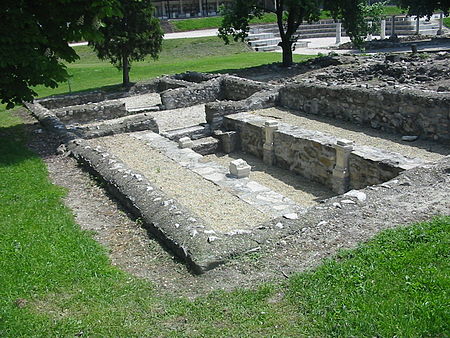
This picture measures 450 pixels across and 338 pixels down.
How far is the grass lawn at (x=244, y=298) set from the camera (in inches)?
183

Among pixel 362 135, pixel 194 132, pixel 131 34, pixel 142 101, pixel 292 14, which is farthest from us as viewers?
pixel 292 14

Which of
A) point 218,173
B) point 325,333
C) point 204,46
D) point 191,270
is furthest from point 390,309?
point 204,46

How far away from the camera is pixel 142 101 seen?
22188 millimetres

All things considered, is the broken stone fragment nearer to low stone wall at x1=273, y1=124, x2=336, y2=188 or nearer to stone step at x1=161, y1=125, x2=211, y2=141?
low stone wall at x1=273, y1=124, x2=336, y2=188

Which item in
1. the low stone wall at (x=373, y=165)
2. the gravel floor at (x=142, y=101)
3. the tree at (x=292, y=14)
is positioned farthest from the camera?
the tree at (x=292, y=14)

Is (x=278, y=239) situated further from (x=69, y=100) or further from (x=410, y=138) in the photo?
(x=69, y=100)

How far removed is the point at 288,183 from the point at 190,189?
3.17m

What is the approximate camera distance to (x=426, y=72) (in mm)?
18000

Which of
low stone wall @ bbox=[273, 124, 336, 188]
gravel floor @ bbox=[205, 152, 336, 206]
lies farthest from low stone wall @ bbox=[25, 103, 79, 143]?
low stone wall @ bbox=[273, 124, 336, 188]

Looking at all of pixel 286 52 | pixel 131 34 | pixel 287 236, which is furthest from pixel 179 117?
pixel 287 236

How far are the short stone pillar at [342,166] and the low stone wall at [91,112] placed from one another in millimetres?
10305

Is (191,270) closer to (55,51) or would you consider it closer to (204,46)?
(55,51)

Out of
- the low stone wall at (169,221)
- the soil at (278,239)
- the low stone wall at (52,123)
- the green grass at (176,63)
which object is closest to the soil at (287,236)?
the soil at (278,239)

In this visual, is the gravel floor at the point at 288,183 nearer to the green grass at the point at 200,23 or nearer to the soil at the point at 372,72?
the soil at the point at 372,72
